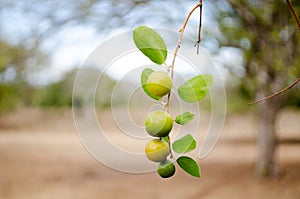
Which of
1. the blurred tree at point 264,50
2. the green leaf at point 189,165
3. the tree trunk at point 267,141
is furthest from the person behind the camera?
the tree trunk at point 267,141

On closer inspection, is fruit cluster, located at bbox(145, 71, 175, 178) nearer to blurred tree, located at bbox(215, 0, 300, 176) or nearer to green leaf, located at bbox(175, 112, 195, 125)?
green leaf, located at bbox(175, 112, 195, 125)

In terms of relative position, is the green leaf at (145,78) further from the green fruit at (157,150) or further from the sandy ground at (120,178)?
the sandy ground at (120,178)

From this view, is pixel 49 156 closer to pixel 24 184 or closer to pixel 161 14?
pixel 24 184

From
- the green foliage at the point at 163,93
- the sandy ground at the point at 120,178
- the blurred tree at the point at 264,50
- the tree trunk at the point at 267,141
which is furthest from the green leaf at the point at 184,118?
the tree trunk at the point at 267,141

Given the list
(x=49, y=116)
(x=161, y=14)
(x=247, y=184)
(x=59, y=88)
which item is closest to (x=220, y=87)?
(x=161, y=14)

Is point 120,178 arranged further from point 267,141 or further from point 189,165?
point 189,165

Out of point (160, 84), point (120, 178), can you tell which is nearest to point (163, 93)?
point (160, 84)

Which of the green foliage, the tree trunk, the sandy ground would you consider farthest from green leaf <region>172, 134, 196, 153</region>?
the tree trunk
